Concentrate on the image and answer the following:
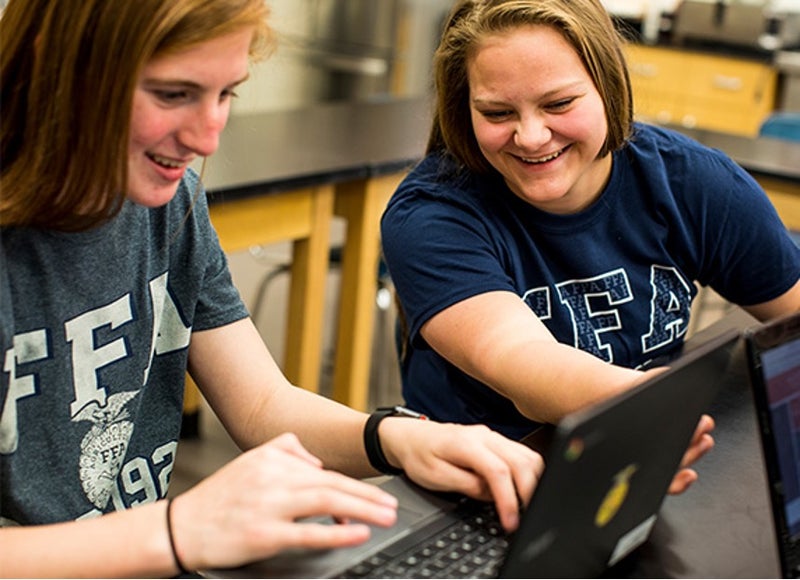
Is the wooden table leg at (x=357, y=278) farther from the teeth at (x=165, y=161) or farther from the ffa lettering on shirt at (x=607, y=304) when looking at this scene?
the teeth at (x=165, y=161)

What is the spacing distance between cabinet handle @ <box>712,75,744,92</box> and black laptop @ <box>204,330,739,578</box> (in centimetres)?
515

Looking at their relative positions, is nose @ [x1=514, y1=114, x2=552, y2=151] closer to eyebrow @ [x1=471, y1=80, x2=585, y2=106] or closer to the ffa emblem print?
eyebrow @ [x1=471, y1=80, x2=585, y2=106]

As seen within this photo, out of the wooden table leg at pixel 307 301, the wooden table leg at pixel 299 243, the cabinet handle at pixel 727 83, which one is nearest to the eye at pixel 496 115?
the wooden table leg at pixel 299 243

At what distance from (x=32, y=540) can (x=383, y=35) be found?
5.01 meters

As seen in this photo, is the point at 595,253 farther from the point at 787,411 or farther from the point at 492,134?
the point at 787,411

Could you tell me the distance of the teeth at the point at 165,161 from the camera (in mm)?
1048

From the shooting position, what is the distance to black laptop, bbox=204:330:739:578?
0.79m

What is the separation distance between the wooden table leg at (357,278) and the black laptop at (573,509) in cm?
183

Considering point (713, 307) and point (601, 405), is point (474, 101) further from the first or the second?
point (713, 307)


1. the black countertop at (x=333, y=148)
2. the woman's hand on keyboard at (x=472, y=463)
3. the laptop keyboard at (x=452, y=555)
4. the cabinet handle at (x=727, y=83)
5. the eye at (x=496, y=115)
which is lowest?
the laptop keyboard at (x=452, y=555)

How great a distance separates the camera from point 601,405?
766mm

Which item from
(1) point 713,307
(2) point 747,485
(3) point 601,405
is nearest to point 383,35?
(1) point 713,307

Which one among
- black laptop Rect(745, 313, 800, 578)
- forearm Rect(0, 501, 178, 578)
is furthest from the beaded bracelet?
black laptop Rect(745, 313, 800, 578)

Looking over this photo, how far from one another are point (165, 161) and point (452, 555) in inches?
17.0
